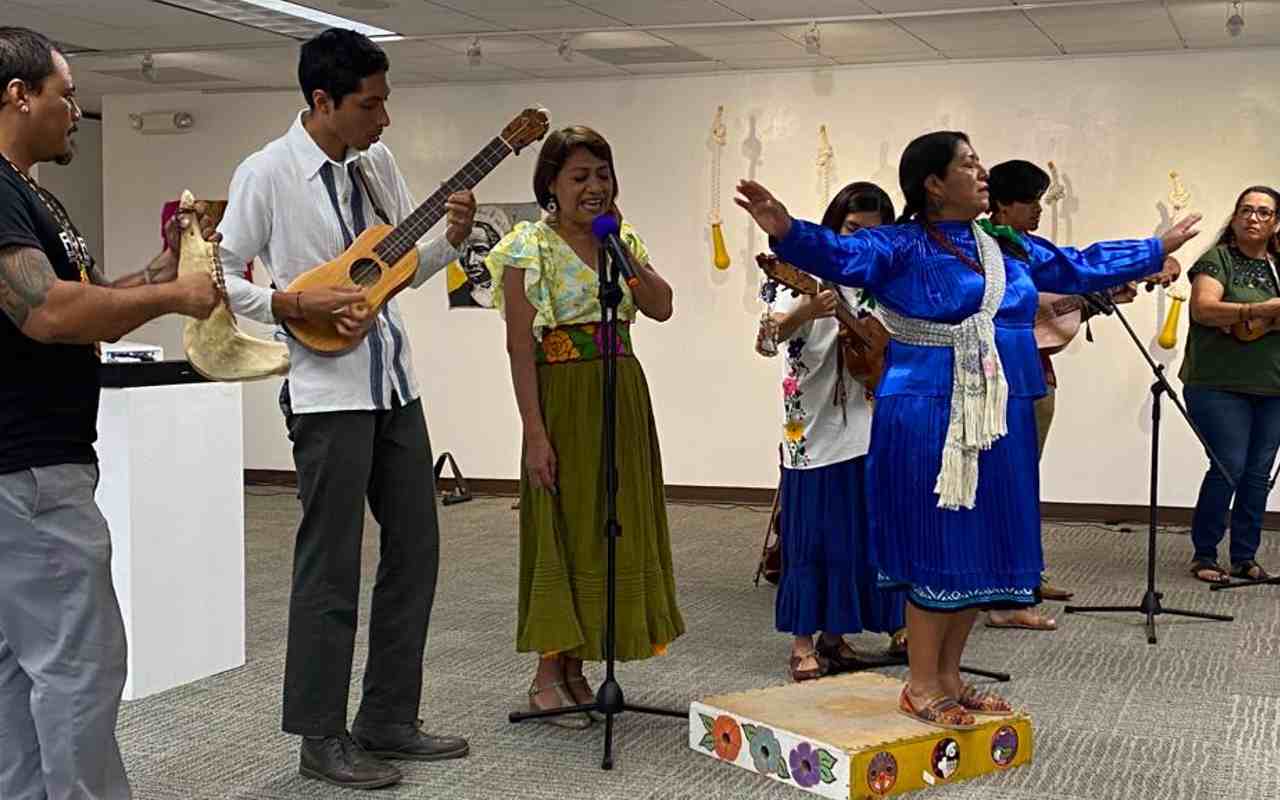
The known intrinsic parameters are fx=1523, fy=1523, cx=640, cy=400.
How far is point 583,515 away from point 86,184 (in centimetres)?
924

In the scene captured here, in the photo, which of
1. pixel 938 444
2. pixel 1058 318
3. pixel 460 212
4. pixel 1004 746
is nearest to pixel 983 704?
pixel 1004 746

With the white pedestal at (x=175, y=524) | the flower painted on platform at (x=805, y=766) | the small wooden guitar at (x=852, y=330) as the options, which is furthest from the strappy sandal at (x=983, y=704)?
the white pedestal at (x=175, y=524)

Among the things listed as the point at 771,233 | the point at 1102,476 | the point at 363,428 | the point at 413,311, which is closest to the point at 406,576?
the point at 363,428

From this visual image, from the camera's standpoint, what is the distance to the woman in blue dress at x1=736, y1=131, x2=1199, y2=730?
3541 mm

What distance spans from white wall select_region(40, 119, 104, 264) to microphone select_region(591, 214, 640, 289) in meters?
8.90

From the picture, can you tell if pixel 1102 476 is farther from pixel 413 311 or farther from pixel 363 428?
pixel 363 428

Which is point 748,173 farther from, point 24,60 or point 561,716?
point 24,60

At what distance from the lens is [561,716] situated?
4.15 metres

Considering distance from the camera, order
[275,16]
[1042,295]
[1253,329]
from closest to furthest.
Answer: [1042,295] < [1253,329] < [275,16]

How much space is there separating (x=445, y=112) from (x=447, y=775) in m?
6.82

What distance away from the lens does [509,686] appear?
4.68m

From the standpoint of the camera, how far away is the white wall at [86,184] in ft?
38.6

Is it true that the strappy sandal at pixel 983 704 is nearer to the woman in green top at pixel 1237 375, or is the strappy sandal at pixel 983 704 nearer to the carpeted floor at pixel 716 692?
the carpeted floor at pixel 716 692

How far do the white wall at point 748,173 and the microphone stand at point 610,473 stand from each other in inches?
208
